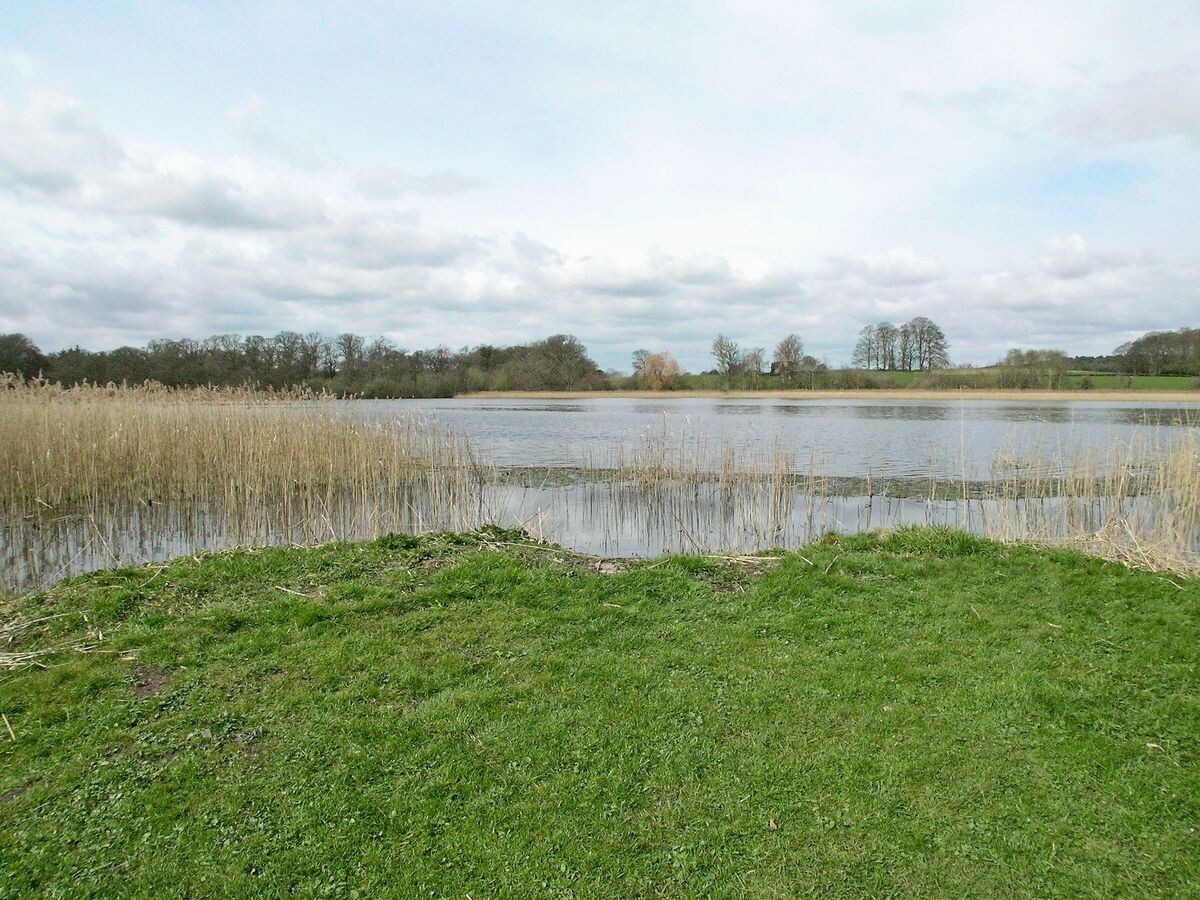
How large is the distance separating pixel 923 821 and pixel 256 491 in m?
9.95

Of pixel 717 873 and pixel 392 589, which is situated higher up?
pixel 392 589

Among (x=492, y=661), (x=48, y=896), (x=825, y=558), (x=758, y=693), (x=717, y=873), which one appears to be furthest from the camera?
(x=825, y=558)

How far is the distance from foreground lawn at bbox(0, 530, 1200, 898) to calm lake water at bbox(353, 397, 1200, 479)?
6353 mm

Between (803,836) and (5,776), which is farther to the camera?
(5,776)

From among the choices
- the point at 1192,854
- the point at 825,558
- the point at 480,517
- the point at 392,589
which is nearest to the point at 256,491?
the point at 480,517


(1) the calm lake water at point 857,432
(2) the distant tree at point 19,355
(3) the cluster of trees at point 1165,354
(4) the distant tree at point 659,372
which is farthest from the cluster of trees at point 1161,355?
(2) the distant tree at point 19,355

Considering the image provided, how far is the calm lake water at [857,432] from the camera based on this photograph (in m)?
16.2

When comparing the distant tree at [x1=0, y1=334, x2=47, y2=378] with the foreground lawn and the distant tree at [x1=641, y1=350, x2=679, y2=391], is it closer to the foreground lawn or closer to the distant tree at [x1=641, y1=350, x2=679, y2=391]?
the foreground lawn

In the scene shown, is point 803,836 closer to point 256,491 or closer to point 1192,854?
point 1192,854

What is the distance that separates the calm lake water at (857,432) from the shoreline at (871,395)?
2.99 ft

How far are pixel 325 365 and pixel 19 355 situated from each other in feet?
79.8

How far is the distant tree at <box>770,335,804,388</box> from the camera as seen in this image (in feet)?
184

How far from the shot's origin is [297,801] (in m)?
3.00

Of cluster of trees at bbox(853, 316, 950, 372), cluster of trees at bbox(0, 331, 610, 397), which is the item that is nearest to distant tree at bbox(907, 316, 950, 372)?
cluster of trees at bbox(853, 316, 950, 372)
